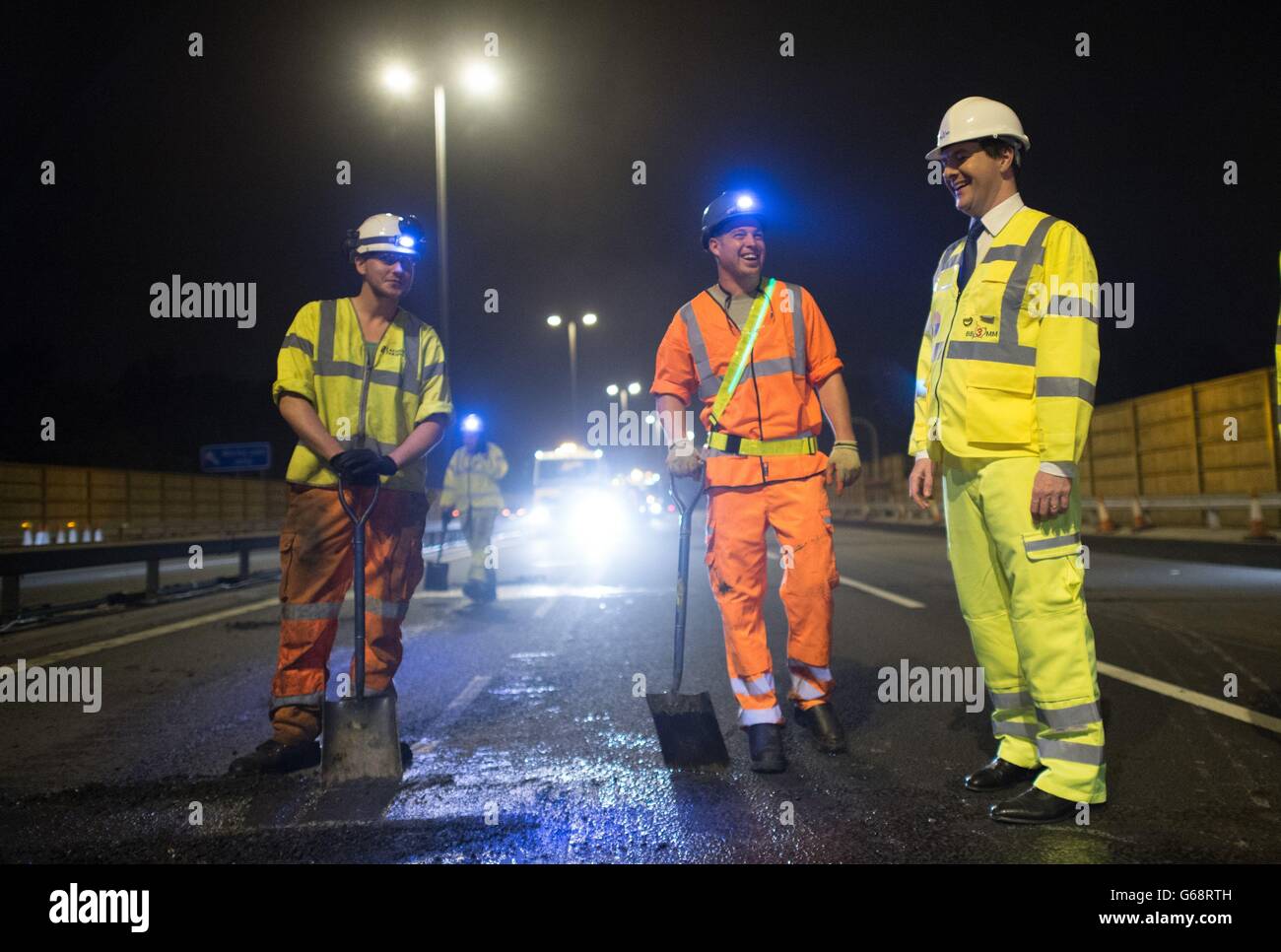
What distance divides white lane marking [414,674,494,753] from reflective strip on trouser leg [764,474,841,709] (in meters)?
1.63

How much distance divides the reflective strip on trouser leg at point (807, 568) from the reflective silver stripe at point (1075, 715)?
3.45 ft

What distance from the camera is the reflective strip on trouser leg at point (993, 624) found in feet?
10.7

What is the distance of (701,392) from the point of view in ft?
13.6

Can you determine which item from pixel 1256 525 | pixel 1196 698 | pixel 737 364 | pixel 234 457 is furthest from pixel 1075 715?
pixel 234 457

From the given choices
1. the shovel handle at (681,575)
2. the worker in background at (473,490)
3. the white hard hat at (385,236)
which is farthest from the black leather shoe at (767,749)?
the worker in background at (473,490)

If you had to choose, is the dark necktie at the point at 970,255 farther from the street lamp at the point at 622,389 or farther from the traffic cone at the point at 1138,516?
the street lamp at the point at 622,389

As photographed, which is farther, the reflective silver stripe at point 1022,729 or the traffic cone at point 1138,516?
the traffic cone at point 1138,516

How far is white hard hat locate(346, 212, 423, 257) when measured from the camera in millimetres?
3982

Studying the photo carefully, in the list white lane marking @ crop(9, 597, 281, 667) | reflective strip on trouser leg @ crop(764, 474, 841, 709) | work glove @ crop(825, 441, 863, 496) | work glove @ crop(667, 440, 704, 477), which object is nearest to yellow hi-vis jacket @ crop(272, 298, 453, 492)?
work glove @ crop(667, 440, 704, 477)

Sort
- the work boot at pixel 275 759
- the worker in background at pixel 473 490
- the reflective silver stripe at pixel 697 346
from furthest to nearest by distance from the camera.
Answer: the worker in background at pixel 473 490 < the reflective silver stripe at pixel 697 346 < the work boot at pixel 275 759

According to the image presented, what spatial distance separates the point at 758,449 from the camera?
12.7 ft

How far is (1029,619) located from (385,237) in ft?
9.67
